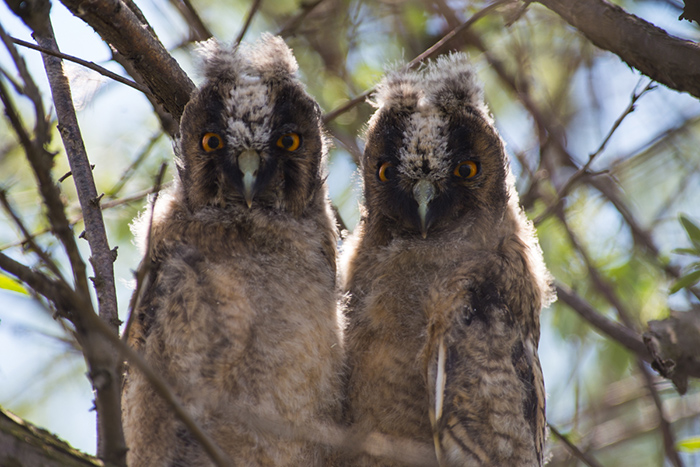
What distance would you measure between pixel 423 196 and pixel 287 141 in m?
0.64

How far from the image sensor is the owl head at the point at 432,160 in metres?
3.13

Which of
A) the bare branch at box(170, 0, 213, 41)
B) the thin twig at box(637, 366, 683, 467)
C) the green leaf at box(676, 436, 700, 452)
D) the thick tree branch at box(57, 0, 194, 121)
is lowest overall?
the green leaf at box(676, 436, 700, 452)

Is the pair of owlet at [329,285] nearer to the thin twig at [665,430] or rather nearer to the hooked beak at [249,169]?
the hooked beak at [249,169]

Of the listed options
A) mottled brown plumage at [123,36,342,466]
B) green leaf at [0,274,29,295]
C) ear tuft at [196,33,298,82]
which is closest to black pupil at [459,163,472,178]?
mottled brown plumage at [123,36,342,466]

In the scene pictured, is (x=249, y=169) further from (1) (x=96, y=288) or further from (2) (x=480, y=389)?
(2) (x=480, y=389)

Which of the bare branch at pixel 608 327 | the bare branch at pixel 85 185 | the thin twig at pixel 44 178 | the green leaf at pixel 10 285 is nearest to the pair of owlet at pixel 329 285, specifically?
the bare branch at pixel 85 185

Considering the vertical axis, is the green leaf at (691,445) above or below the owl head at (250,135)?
below

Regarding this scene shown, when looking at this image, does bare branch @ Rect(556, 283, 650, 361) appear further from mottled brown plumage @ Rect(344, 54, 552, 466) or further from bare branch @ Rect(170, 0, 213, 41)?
bare branch @ Rect(170, 0, 213, 41)

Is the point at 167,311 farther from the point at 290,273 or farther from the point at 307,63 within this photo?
the point at 307,63

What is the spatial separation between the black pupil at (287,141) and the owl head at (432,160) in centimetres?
46

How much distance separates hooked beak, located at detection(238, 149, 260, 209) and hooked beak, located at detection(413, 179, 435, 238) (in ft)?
2.29

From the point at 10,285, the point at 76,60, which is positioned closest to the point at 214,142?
the point at 76,60

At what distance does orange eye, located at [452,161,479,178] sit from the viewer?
3.22 m

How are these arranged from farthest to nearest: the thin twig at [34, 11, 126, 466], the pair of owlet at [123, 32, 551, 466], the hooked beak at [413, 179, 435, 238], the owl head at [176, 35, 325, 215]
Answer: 1. the hooked beak at [413, 179, 435, 238]
2. the owl head at [176, 35, 325, 215]
3. the pair of owlet at [123, 32, 551, 466]
4. the thin twig at [34, 11, 126, 466]
